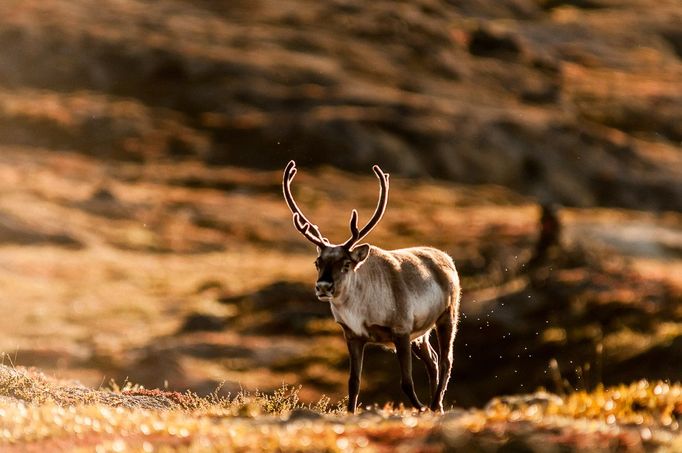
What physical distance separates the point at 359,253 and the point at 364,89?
13187cm

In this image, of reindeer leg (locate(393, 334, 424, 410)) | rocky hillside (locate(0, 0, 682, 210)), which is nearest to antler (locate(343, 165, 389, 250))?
reindeer leg (locate(393, 334, 424, 410))

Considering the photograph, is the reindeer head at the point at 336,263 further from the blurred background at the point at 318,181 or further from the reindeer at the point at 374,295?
the blurred background at the point at 318,181

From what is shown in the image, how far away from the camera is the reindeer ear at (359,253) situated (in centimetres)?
1446

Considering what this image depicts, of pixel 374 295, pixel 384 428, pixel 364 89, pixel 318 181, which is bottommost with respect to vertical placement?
pixel 318 181

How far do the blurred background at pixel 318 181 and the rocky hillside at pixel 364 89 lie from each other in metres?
0.41

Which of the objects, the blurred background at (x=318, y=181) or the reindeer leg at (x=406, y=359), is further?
the blurred background at (x=318, y=181)

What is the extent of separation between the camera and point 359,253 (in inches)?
572

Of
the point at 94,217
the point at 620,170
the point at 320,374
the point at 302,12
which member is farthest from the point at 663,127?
the point at 320,374

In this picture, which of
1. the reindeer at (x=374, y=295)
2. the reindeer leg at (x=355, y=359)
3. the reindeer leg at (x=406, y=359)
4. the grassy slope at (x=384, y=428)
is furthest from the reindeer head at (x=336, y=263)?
the grassy slope at (x=384, y=428)

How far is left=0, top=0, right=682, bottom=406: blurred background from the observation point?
43.2m

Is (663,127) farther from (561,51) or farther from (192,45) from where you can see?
(192,45)

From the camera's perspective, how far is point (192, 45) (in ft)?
514

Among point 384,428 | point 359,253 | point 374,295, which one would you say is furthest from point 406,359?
point 384,428

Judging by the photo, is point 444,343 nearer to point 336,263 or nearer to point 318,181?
point 336,263
